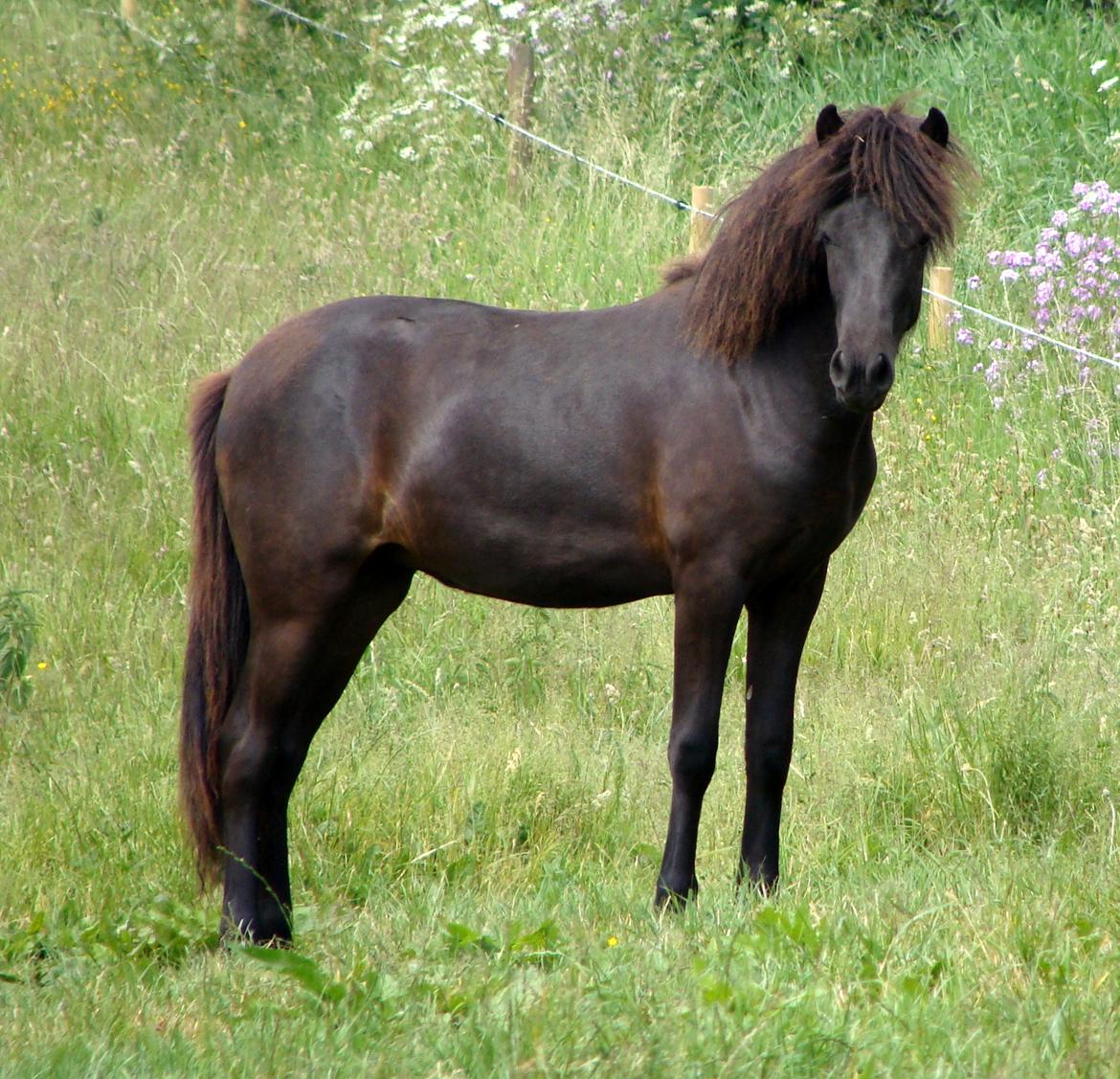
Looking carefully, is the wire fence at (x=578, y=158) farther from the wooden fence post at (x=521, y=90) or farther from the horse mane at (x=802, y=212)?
the horse mane at (x=802, y=212)

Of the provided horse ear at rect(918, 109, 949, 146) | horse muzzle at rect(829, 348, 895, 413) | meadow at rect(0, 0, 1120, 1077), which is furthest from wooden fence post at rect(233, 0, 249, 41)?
horse muzzle at rect(829, 348, 895, 413)

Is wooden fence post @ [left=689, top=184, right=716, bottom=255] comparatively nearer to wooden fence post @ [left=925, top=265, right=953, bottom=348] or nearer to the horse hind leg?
wooden fence post @ [left=925, top=265, right=953, bottom=348]

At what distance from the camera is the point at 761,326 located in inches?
145

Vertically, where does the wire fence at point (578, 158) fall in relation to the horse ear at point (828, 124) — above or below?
below

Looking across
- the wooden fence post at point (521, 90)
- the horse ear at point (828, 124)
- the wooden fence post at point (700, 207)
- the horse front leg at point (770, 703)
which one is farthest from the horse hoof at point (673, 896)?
the wooden fence post at point (521, 90)

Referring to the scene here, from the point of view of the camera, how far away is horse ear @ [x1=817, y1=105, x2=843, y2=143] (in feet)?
11.7

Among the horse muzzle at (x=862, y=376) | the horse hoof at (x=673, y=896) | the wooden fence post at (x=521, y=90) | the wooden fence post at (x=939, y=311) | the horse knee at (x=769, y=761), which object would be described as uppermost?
the wooden fence post at (x=521, y=90)

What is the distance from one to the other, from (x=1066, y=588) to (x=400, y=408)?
314 cm

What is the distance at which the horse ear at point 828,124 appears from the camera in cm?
355

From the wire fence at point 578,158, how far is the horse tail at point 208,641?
327 centimetres

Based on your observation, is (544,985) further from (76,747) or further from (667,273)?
(76,747)

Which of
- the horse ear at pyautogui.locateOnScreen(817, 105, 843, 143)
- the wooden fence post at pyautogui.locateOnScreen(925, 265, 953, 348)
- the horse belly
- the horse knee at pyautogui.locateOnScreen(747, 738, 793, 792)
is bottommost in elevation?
the horse knee at pyautogui.locateOnScreen(747, 738, 793, 792)

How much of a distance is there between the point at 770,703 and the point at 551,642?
2.18 meters

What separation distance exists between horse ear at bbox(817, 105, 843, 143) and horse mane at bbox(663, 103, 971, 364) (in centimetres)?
1
